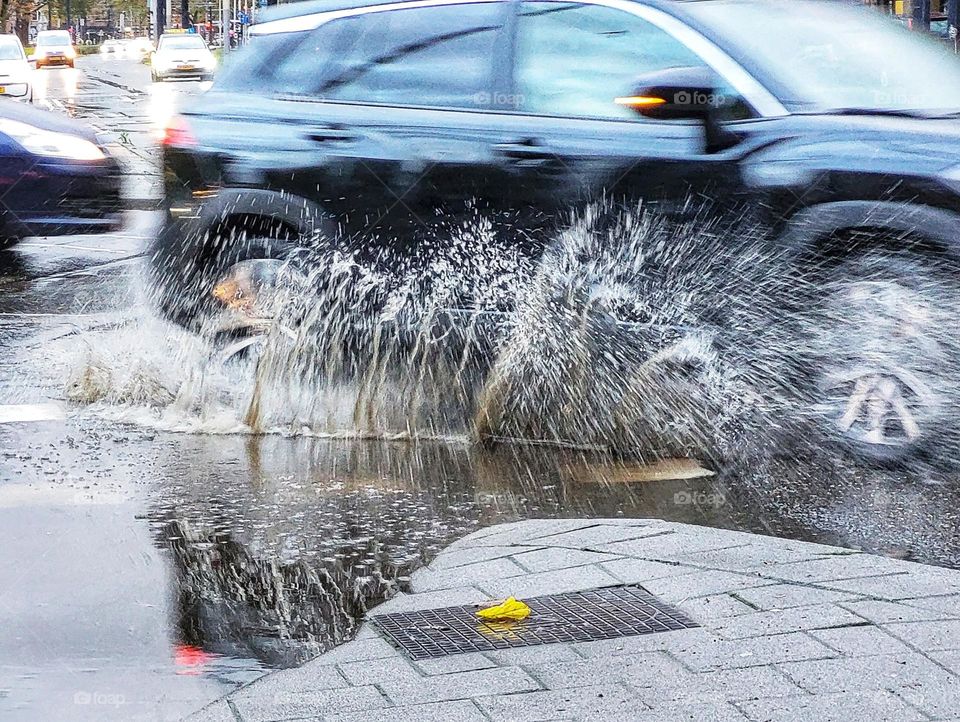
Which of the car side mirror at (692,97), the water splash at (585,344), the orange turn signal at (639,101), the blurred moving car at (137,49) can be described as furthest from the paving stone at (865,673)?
the blurred moving car at (137,49)

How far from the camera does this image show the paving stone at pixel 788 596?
401 cm

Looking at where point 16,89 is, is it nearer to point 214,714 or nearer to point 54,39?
point 54,39

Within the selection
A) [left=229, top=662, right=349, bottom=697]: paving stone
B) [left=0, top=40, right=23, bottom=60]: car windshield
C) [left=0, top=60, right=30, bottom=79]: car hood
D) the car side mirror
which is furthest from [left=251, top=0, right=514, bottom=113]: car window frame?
[left=0, top=40, right=23, bottom=60]: car windshield

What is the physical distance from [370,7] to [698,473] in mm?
2789

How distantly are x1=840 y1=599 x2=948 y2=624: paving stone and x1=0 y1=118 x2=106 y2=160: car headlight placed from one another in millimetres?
8677

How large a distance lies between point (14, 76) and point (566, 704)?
1056 inches

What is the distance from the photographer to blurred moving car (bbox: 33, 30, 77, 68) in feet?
164

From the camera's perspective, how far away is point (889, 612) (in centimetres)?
392

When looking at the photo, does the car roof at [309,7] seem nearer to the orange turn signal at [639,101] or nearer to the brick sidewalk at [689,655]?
the orange turn signal at [639,101]

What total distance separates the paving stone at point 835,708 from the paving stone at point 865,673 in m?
0.05

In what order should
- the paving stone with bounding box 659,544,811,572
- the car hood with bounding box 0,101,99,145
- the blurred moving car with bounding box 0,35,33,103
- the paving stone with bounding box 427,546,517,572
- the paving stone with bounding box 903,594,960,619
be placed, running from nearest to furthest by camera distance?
the paving stone with bounding box 903,594,960,619
the paving stone with bounding box 659,544,811,572
the paving stone with bounding box 427,546,517,572
the car hood with bounding box 0,101,99,145
the blurred moving car with bounding box 0,35,33,103

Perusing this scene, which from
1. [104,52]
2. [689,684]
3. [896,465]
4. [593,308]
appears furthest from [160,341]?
[104,52]

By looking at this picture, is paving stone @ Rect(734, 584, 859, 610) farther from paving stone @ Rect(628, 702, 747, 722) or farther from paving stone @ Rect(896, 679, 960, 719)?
paving stone @ Rect(628, 702, 747, 722)

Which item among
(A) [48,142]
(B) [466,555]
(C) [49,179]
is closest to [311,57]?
(B) [466,555]
